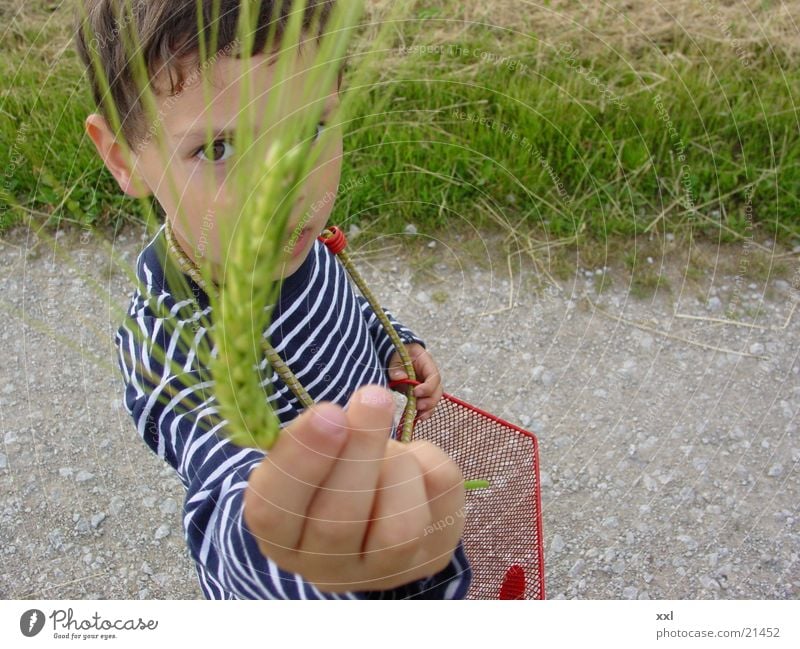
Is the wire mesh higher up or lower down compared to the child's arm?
lower down

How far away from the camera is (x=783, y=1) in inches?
34.2

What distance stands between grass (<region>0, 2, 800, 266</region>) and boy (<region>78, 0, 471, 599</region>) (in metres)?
0.16

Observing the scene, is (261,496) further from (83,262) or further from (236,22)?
(83,262)

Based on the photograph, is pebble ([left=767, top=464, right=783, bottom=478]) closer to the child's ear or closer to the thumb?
the thumb

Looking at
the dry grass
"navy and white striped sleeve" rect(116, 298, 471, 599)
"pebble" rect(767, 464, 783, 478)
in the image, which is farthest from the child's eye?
"pebble" rect(767, 464, 783, 478)

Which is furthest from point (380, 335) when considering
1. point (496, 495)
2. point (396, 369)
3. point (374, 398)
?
point (374, 398)

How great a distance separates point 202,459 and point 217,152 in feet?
0.55

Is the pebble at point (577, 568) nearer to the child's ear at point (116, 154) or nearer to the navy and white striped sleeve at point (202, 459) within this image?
the navy and white striped sleeve at point (202, 459)

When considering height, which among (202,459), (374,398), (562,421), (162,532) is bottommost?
(162,532)

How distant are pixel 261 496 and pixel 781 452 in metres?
0.73

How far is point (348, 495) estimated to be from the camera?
0.32m

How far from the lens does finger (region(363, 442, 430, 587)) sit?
34 cm

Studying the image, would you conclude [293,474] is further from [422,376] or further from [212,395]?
[422,376]
